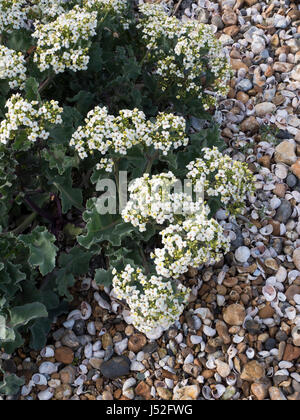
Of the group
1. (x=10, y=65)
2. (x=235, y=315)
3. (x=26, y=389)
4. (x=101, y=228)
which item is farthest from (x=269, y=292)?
(x=10, y=65)

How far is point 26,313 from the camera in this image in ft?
7.42

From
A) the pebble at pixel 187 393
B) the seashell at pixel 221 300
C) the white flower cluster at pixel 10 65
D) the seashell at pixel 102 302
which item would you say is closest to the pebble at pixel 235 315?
the seashell at pixel 221 300

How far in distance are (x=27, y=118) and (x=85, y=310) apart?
113 cm

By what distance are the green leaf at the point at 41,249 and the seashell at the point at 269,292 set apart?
1201 millimetres

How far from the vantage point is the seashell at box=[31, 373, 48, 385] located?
2.51 metres

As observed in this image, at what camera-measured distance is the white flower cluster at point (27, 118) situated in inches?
84.4

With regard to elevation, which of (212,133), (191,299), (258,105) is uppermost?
(212,133)

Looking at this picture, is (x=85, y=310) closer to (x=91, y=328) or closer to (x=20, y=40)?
(x=91, y=328)

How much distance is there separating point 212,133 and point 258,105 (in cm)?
90

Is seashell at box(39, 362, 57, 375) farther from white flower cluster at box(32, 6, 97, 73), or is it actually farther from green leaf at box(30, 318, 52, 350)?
white flower cluster at box(32, 6, 97, 73)

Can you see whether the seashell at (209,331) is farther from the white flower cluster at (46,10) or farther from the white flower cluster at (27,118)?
the white flower cluster at (46,10)

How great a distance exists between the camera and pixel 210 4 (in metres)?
4.05

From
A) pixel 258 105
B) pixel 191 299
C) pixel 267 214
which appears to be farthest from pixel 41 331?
pixel 258 105
